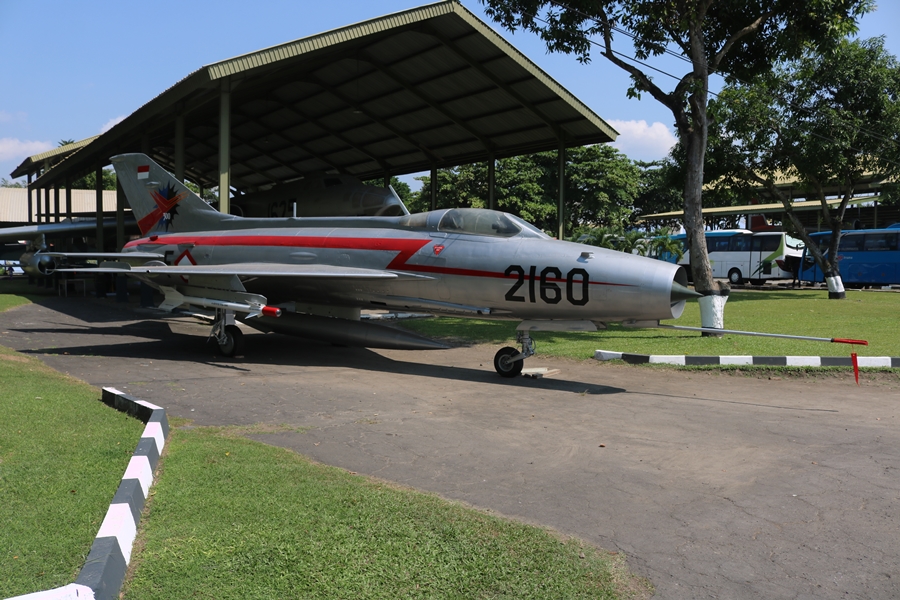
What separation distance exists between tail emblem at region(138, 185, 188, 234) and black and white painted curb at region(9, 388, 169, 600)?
12411 millimetres

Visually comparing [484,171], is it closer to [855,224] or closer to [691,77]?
[855,224]

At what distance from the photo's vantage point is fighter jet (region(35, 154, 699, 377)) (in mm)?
9992

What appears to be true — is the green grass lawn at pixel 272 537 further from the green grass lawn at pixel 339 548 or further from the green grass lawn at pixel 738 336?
the green grass lawn at pixel 738 336

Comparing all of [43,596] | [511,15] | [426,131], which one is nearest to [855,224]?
[426,131]

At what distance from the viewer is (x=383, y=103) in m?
24.9

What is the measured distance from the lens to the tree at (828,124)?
2498cm

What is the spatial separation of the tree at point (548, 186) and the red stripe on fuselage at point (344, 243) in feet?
102

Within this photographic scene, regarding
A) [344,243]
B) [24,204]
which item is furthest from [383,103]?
[24,204]

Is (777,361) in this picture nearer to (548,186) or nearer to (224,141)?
(224,141)

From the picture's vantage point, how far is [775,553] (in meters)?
4.23

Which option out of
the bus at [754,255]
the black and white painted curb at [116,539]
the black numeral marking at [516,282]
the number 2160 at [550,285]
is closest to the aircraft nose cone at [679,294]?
the number 2160 at [550,285]

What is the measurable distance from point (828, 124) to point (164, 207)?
23316 mm

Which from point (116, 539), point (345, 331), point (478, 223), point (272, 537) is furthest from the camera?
point (345, 331)

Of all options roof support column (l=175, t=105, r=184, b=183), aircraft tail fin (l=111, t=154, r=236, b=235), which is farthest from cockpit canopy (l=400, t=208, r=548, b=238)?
roof support column (l=175, t=105, r=184, b=183)
